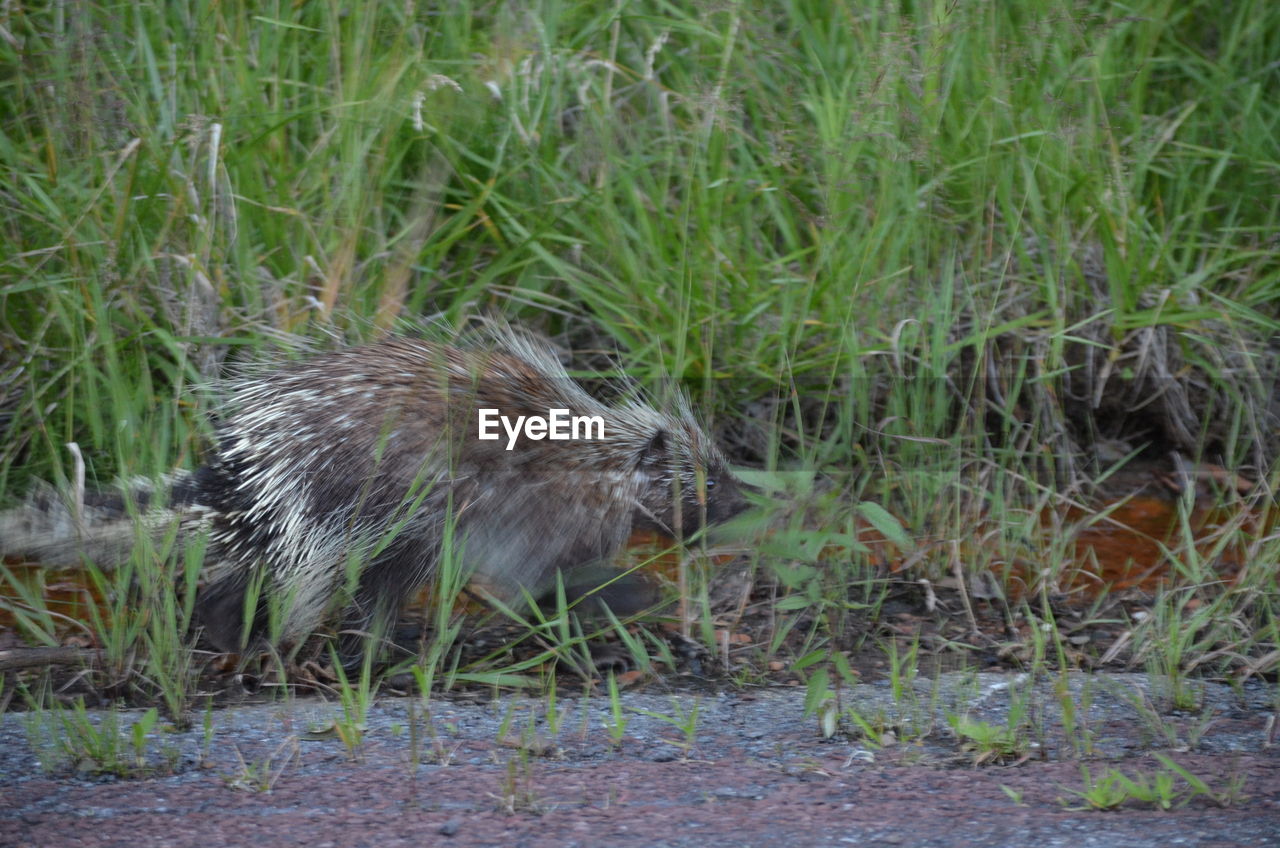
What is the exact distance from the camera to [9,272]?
347cm

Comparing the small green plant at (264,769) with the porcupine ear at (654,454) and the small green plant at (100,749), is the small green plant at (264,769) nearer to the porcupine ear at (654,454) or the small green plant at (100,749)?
the small green plant at (100,749)

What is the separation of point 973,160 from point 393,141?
1.71m

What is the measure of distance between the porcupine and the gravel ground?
1.21ft

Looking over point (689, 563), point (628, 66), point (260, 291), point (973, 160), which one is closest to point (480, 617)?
point (689, 563)

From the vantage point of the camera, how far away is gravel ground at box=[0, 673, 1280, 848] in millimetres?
1805

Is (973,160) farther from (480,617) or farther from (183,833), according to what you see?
(183,833)

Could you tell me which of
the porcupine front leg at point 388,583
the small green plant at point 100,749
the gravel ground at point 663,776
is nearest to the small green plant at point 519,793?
the gravel ground at point 663,776

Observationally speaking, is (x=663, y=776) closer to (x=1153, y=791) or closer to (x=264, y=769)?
(x=264, y=769)

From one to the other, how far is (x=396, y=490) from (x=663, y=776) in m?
1.03

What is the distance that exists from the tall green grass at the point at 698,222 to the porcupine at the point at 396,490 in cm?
32

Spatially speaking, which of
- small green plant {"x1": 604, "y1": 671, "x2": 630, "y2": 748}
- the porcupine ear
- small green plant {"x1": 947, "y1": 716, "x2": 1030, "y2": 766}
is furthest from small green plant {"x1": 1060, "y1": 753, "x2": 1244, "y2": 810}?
the porcupine ear

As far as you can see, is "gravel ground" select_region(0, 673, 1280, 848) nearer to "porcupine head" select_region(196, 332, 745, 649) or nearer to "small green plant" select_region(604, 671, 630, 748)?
"small green plant" select_region(604, 671, 630, 748)

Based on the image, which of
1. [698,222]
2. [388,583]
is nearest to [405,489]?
[388,583]

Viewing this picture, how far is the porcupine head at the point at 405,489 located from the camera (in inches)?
109
